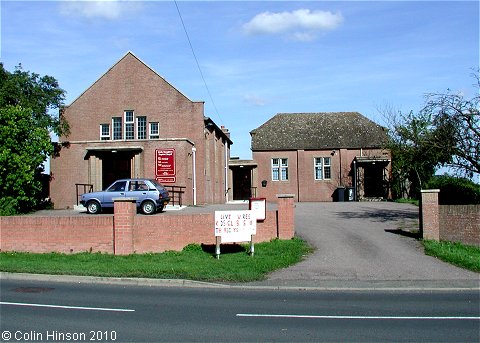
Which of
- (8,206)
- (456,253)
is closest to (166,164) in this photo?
(8,206)

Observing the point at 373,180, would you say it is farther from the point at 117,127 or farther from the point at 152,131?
the point at 117,127

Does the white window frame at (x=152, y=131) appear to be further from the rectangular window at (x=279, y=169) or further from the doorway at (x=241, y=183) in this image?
the doorway at (x=241, y=183)

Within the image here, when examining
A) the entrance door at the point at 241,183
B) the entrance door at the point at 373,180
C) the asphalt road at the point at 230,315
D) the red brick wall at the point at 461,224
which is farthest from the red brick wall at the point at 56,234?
the entrance door at the point at 373,180

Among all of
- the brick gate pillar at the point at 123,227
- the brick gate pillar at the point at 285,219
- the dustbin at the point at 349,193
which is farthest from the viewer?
the dustbin at the point at 349,193

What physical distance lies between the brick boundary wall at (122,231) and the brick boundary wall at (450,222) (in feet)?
16.1

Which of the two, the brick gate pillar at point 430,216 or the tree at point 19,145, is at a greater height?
the tree at point 19,145

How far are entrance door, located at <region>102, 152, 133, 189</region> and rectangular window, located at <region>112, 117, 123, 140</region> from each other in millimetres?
2164

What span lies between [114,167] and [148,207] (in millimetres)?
11303

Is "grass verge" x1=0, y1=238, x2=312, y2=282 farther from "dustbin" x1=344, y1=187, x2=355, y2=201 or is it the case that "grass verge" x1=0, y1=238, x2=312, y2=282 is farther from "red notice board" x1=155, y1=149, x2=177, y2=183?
"dustbin" x1=344, y1=187, x2=355, y2=201

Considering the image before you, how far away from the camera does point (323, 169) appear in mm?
46812

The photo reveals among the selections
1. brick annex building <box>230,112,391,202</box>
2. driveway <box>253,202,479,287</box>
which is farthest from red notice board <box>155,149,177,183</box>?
brick annex building <box>230,112,391,202</box>

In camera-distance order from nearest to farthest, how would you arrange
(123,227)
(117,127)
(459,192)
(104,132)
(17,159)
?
(123,227) < (17,159) < (459,192) < (117,127) < (104,132)

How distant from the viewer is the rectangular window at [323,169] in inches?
1839

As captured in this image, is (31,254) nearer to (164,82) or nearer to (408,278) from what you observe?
(408,278)
